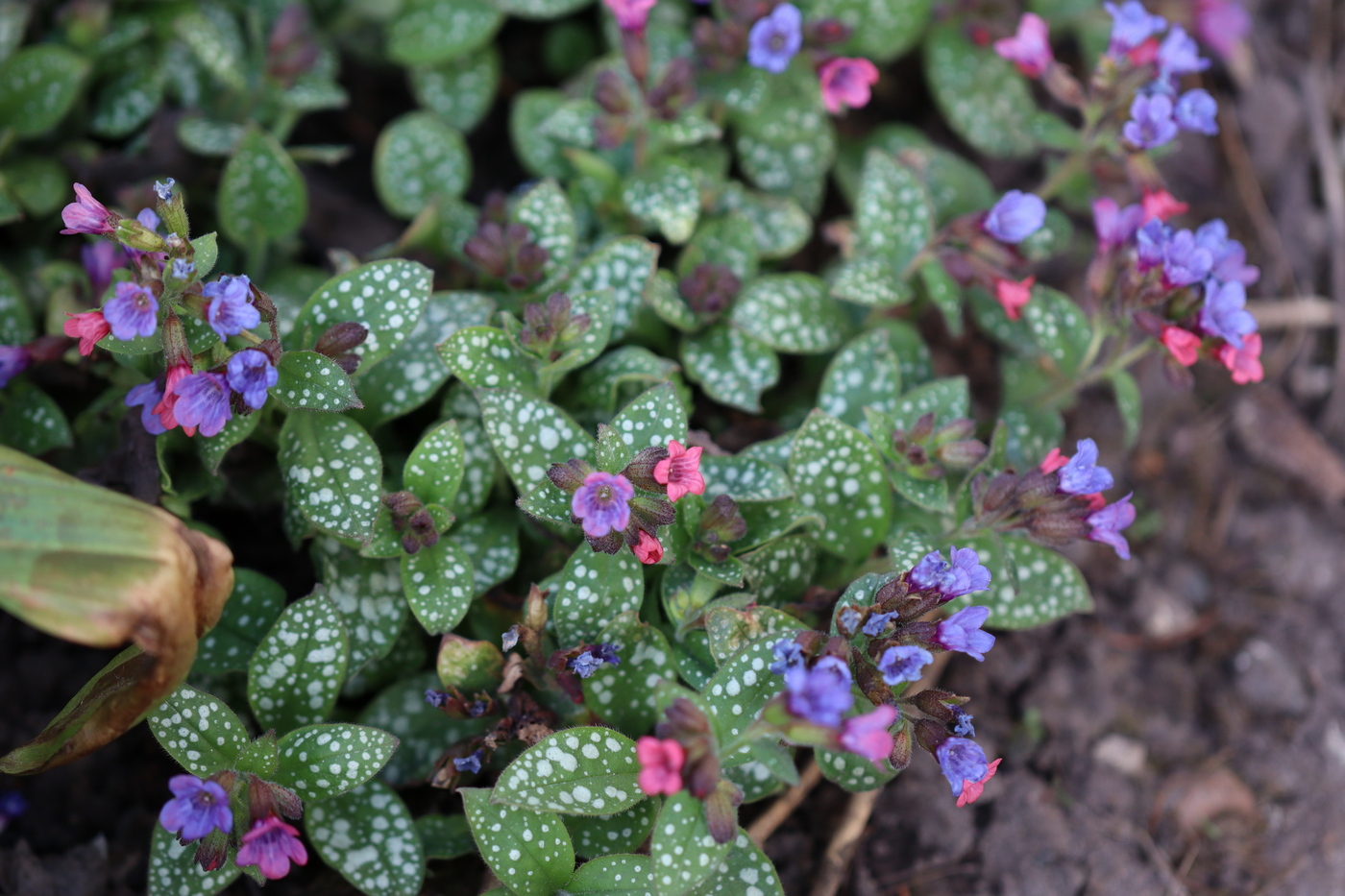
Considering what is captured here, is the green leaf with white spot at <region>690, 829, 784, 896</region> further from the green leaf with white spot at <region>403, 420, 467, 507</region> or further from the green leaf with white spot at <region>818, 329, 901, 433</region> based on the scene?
the green leaf with white spot at <region>818, 329, 901, 433</region>

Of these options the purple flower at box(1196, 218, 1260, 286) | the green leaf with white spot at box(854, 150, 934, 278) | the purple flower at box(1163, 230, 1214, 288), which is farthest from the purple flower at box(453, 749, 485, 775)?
the purple flower at box(1196, 218, 1260, 286)

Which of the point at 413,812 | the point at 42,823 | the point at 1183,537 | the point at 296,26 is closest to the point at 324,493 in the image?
the point at 413,812

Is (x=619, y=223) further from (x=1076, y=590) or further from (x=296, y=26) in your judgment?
(x=1076, y=590)

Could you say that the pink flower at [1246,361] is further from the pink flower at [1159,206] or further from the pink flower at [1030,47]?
the pink flower at [1030,47]

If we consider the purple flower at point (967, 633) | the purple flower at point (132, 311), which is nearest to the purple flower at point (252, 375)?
the purple flower at point (132, 311)

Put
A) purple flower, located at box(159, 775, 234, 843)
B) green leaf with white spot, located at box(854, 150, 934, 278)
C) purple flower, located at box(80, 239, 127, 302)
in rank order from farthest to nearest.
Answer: green leaf with white spot, located at box(854, 150, 934, 278)
purple flower, located at box(80, 239, 127, 302)
purple flower, located at box(159, 775, 234, 843)
